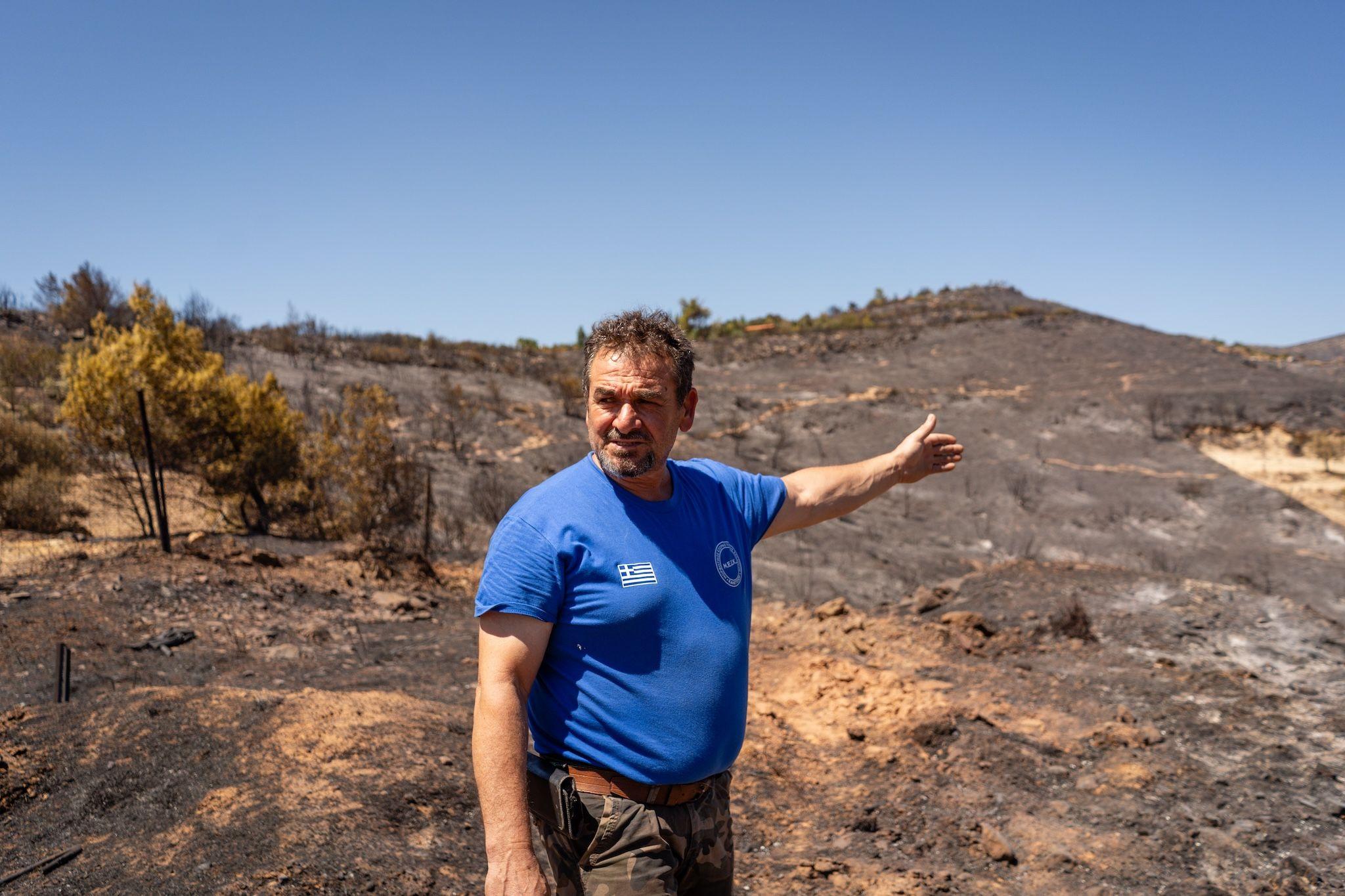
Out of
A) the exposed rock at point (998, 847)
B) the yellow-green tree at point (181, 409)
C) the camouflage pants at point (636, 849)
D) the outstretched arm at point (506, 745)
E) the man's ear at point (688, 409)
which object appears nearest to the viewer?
the outstretched arm at point (506, 745)

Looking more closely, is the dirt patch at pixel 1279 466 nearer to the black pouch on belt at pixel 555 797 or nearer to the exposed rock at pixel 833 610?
the exposed rock at pixel 833 610

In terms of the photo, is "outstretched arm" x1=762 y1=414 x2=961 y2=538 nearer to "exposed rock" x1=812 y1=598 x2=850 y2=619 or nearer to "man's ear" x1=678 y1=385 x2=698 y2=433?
"man's ear" x1=678 y1=385 x2=698 y2=433

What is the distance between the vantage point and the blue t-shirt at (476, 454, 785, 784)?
1.67 m

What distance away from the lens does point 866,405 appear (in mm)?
25234

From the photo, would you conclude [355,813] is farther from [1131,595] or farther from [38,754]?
[1131,595]

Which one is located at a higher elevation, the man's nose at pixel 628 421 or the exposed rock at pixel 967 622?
the man's nose at pixel 628 421

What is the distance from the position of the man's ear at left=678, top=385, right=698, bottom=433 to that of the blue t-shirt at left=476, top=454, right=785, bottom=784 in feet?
0.78

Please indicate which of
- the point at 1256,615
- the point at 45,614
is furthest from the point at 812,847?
the point at 45,614

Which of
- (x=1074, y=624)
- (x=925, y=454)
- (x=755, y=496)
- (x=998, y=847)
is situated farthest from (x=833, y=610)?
(x=755, y=496)

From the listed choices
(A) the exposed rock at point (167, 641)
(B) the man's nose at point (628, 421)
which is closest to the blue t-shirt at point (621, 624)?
(B) the man's nose at point (628, 421)

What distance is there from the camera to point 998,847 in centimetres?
380

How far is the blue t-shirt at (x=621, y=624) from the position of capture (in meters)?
1.67

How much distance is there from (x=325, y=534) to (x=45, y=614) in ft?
19.8

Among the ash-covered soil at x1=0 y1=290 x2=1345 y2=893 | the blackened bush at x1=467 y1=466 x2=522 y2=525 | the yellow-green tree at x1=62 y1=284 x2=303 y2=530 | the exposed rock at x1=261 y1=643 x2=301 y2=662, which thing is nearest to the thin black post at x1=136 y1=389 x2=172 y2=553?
the ash-covered soil at x1=0 y1=290 x2=1345 y2=893
